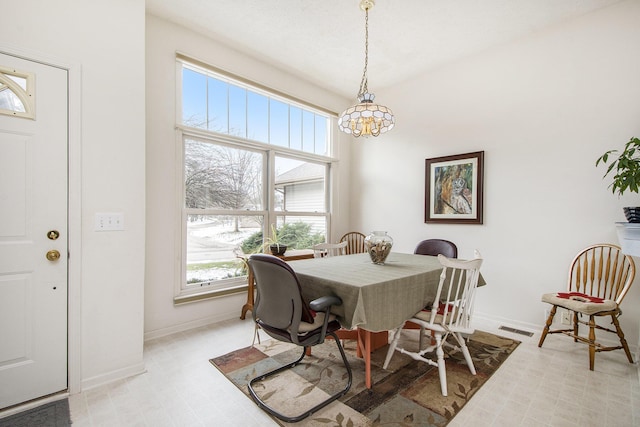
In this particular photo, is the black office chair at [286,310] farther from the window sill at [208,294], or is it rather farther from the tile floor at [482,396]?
the window sill at [208,294]

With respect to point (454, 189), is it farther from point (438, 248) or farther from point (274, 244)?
point (274, 244)

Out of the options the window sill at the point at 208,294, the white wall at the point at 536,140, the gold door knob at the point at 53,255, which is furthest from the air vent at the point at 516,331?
the gold door knob at the point at 53,255

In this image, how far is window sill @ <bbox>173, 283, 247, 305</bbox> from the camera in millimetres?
2955

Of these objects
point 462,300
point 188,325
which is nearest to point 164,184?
point 188,325

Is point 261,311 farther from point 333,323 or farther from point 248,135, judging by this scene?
point 248,135

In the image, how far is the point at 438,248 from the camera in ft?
10.8

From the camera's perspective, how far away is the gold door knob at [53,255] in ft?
6.11

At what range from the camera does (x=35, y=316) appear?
72.3 inches

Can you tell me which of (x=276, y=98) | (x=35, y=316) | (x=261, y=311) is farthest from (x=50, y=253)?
(x=276, y=98)

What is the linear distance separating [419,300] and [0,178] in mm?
2700

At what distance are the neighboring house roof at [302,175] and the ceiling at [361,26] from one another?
129cm

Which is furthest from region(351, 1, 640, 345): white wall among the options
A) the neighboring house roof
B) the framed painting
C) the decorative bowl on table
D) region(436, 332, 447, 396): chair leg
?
region(436, 332, 447, 396): chair leg

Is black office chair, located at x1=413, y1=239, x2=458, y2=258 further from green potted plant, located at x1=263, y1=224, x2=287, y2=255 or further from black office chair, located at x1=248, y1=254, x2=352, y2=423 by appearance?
black office chair, located at x1=248, y1=254, x2=352, y2=423

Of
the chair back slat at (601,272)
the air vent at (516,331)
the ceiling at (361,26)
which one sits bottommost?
the air vent at (516,331)
